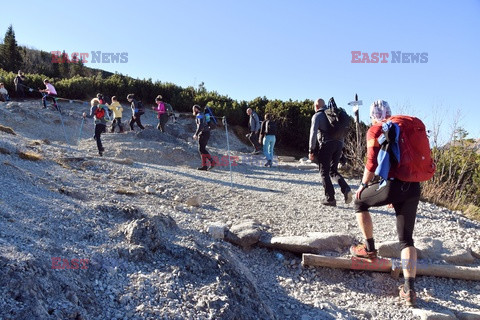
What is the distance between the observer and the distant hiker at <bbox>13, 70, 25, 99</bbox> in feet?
59.8

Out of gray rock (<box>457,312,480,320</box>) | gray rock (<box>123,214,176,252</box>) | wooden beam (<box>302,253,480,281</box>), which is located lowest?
gray rock (<box>457,312,480,320</box>)

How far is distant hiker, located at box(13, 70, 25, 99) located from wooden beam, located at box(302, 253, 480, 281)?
18.6 metres

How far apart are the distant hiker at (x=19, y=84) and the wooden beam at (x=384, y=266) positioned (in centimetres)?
1864

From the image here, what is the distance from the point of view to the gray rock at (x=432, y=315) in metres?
3.46

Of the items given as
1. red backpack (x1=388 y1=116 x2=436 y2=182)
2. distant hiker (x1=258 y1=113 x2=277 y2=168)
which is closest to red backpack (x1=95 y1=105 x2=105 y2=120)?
distant hiker (x1=258 y1=113 x2=277 y2=168)

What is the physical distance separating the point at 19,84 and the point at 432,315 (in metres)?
20.4

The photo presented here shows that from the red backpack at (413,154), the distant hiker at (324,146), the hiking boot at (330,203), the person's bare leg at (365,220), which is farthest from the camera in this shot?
the hiking boot at (330,203)

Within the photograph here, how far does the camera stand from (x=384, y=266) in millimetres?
4234

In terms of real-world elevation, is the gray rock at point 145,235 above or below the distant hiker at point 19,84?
below

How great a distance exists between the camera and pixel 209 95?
76.7 feet

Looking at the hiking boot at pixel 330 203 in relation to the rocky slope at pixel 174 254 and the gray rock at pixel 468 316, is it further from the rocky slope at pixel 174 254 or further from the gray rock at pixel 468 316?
the gray rock at pixel 468 316

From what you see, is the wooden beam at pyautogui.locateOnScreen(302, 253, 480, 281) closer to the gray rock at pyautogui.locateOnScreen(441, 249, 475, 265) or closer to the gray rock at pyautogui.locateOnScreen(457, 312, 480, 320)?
the gray rock at pyautogui.locateOnScreen(441, 249, 475, 265)

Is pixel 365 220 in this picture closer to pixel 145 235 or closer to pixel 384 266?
pixel 384 266

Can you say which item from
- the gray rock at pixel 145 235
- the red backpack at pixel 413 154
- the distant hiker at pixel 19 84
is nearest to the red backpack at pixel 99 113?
the gray rock at pixel 145 235
